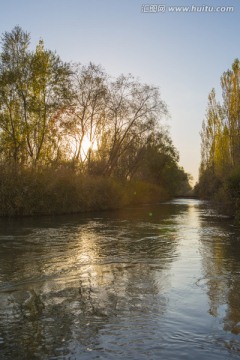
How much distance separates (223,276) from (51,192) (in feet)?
64.2

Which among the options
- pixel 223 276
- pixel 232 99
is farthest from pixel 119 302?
pixel 232 99

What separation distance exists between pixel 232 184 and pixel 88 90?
2093cm

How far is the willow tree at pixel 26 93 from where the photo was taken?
30.9 meters

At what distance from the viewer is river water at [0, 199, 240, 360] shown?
457 centimetres

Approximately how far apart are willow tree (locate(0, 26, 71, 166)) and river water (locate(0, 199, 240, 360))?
20359mm

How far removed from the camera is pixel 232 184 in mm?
22688

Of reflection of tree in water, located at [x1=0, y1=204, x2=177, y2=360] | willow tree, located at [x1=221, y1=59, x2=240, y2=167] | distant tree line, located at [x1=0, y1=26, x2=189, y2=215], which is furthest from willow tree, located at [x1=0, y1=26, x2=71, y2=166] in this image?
reflection of tree in water, located at [x1=0, y1=204, x2=177, y2=360]

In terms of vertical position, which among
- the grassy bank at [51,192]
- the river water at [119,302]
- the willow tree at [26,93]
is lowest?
the river water at [119,302]

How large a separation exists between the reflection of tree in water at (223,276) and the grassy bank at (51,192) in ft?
44.4

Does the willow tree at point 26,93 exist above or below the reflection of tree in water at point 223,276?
above

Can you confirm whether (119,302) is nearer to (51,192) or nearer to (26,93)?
(51,192)

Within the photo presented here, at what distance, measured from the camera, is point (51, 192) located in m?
26.8

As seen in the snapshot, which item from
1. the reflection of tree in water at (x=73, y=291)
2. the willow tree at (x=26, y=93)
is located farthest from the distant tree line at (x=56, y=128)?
the reflection of tree in water at (x=73, y=291)

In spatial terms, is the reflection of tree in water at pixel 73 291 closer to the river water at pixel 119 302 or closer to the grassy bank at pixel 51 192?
the river water at pixel 119 302
